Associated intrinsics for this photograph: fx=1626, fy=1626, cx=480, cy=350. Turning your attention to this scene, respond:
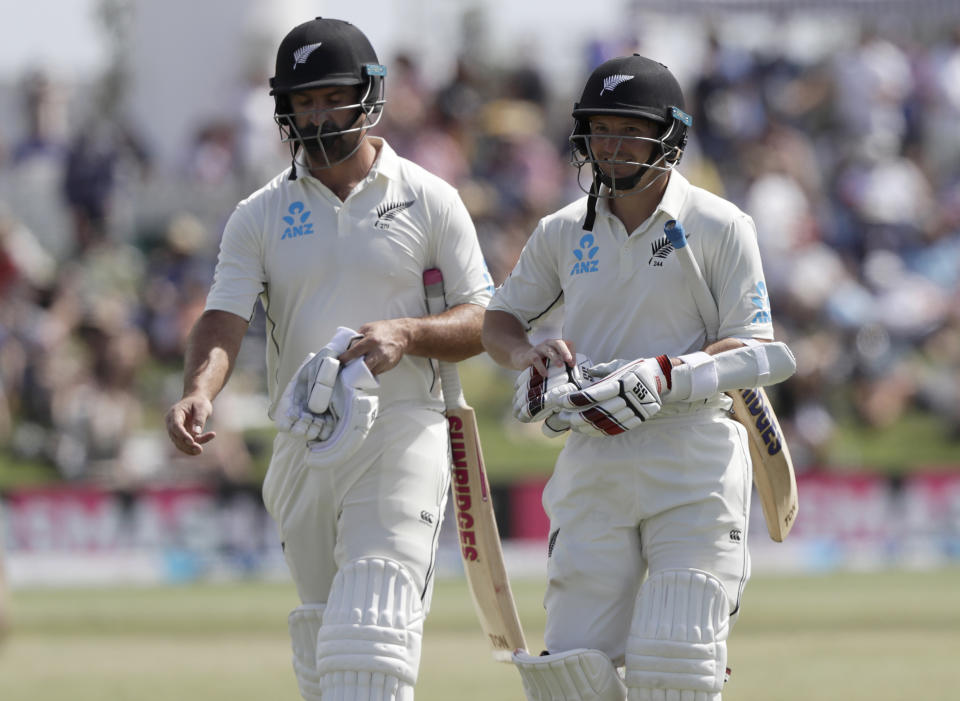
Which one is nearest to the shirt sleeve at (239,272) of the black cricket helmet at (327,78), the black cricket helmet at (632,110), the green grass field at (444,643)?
the black cricket helmet at (327,78)

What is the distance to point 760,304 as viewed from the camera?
14.6ft

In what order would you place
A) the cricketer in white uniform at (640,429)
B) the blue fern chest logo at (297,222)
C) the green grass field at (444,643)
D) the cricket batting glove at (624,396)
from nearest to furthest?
the cricket batting glove at (624,396)
the cricketer in white uniform at (640,429)
the blue fern chest logo at (297,222)
the green grass field at (444,643)

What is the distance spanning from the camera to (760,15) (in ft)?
64.3

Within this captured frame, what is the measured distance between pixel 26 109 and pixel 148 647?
8.42 metres

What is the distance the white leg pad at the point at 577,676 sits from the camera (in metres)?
4.36

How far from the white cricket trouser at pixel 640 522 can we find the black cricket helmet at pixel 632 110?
2.23ft

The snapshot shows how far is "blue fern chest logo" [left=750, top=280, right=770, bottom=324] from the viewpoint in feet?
14.6

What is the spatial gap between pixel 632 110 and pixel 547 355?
71 cm

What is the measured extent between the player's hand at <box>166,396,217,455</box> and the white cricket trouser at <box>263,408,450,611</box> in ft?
1.16

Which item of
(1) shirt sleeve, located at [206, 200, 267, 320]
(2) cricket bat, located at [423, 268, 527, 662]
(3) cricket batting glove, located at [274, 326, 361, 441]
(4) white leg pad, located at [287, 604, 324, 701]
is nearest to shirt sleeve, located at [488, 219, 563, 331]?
(2) cricket bat, located at [423, 268, 527, 662]

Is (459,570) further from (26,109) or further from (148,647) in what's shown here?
(26,109)

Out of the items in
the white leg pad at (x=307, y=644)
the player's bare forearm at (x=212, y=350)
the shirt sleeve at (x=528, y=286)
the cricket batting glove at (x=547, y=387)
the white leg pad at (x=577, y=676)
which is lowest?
the white leg pad at (x=577, y=676)

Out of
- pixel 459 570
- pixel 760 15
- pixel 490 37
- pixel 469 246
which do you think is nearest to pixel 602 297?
pixel 469 246

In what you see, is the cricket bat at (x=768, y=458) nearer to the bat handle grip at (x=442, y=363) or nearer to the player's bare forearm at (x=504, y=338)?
the player's bare forearm at (x=504, y=338)
